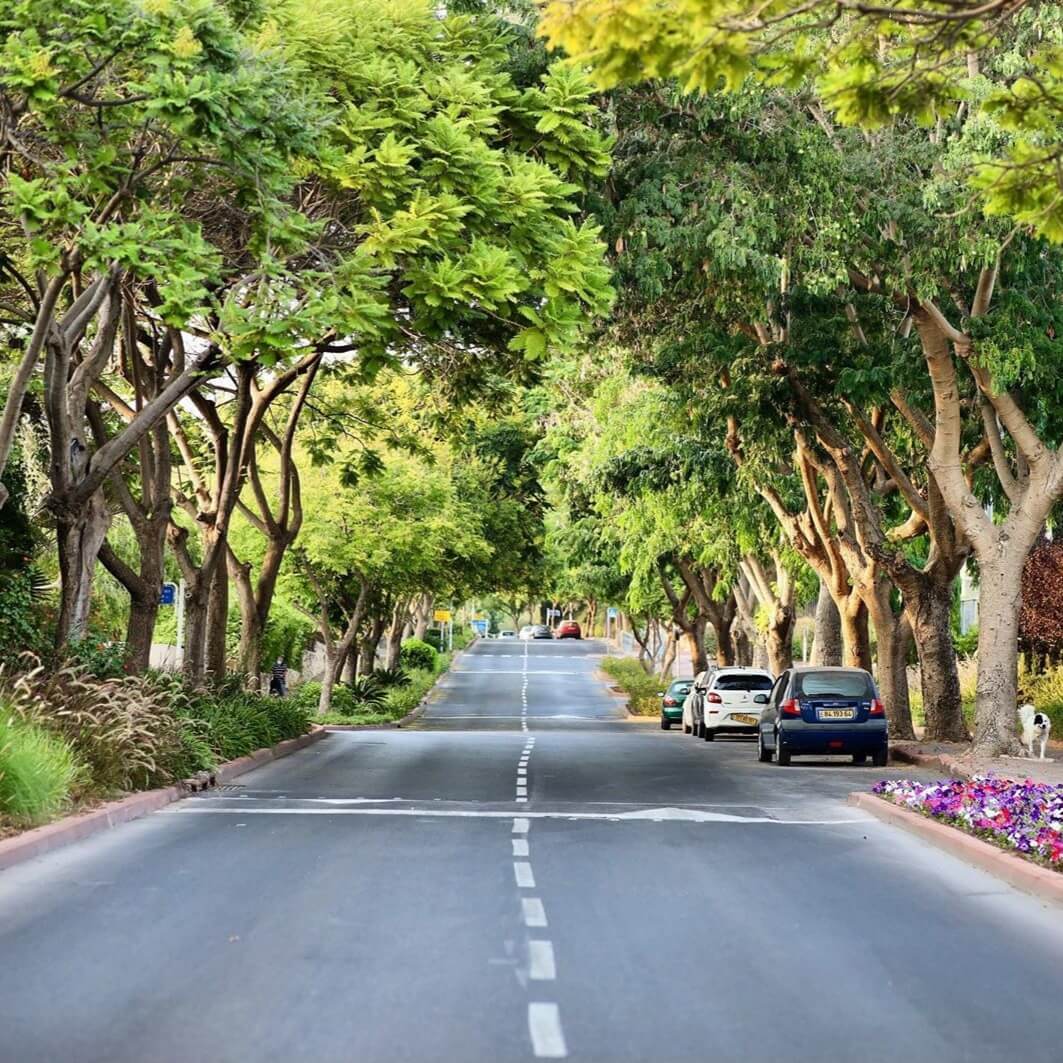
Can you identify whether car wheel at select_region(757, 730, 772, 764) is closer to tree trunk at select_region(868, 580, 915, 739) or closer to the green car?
tree trunk at select_region(868, 580, 915, 739)

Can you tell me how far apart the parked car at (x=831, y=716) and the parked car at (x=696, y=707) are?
40.1ft

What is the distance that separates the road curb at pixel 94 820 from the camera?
1262 centimetres

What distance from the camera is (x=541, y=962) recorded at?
870cm

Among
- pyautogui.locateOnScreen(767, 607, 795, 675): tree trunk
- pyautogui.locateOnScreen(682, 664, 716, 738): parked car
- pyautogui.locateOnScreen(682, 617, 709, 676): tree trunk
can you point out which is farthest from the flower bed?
pyautogui.locateOnScreen(682, 617, 709, 676): tree trunk

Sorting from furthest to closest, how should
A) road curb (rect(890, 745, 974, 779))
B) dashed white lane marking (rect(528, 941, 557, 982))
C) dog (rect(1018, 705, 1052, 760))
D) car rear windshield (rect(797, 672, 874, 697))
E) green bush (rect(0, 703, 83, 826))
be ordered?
car rear windshield (rect(797, 672, 874, 697)) → dog (rect(1018, 705, 1052, 760)) → road curb (rect(890, 745, 974, 779)) → green bush (rect(0, 703, 83, 826)) → dashed white lane marking (rect(528, 941, 557, 982))

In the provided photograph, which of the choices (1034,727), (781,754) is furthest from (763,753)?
(1034,727)

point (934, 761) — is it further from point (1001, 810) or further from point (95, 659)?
point (95, 659)

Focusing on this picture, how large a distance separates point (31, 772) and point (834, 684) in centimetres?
1535

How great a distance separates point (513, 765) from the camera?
25953 millimetres

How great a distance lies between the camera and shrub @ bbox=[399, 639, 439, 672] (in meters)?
83.1

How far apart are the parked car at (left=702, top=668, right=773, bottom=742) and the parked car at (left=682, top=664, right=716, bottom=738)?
24.1 inches

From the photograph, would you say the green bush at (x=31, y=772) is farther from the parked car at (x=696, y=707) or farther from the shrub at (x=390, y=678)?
the shrub at (x=390, y=678)

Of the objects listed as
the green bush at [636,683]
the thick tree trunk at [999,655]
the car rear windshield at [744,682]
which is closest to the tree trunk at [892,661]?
the thick tree trunk at [999,655]

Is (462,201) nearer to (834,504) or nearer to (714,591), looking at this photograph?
(834,504)
